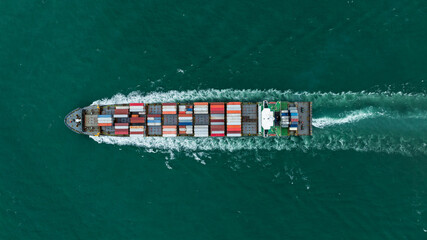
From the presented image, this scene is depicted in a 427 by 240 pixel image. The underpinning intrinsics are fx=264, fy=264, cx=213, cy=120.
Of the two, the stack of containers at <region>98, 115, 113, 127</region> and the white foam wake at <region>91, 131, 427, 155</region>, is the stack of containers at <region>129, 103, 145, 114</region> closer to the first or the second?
the stack of containers at <region>98, 115, 113, 127</region>

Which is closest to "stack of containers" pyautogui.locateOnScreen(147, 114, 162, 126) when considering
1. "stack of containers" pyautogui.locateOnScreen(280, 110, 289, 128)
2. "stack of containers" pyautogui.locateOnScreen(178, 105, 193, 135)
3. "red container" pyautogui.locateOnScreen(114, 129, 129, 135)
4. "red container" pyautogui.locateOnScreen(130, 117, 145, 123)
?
"red container" pyautogui.locateOnScreen(130, 117, 145, 123)

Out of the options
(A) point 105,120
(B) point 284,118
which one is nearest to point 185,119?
(A) point 105,120

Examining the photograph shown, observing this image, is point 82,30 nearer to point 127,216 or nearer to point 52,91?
point 52,91

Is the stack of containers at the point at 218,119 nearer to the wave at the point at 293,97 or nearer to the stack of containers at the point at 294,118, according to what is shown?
the wave at the point at 293,97

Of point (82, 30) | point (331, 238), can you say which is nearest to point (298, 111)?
point (331, 238)

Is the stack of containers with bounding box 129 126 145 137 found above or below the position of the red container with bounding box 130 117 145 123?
below

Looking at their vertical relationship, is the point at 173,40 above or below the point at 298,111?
above
